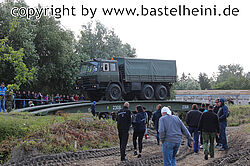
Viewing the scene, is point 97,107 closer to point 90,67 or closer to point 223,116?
point 90,67

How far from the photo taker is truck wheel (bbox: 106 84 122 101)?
18.9 metres

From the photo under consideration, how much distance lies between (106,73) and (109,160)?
10099mm

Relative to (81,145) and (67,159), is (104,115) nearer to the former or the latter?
(81,145)

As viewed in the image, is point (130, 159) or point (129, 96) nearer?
point (130, 159)

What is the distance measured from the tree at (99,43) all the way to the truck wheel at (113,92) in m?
19.2

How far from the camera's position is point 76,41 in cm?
3956

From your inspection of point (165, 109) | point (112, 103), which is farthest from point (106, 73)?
point (165, 109)

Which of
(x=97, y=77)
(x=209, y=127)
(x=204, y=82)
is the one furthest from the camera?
(x=204, y=82)

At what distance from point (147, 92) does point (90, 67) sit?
4852 mm

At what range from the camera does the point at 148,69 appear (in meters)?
21.4

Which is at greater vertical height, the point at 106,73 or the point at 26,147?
the point at 106,73

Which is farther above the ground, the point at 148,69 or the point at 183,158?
the point at 148,69

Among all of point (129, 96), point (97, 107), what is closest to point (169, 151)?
point (97, 107)

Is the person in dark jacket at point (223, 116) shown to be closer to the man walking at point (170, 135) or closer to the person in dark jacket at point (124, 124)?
the person in dark jacket at point (124, 124)
